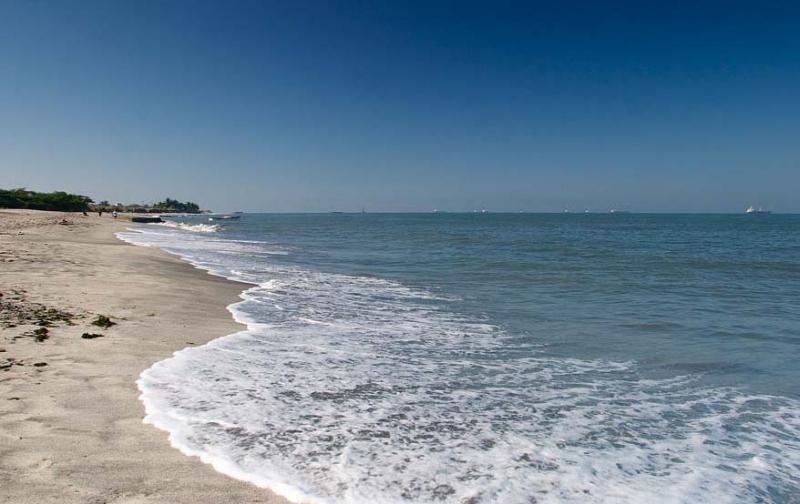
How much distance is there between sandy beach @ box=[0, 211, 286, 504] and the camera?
158 inches

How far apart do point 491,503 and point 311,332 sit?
6779 mm

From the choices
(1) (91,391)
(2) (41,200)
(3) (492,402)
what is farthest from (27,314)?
(2) (41,200)

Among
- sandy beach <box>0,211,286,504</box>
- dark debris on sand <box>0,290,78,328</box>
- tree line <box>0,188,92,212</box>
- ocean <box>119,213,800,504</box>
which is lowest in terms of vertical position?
ocean <box>119,213,800,504</box>

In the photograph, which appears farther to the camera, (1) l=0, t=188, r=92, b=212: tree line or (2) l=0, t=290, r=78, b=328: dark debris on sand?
(1) l=0, t=188, r=92, b=212: tree line

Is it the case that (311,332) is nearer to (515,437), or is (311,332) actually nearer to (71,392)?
(71,392)

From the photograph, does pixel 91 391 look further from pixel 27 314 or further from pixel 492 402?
pixel 492 402

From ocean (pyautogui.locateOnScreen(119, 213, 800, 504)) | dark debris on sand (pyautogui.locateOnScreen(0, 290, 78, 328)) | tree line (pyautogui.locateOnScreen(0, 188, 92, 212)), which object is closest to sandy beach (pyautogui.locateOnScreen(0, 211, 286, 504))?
dark debris on sand (pyautogui.locateOnScreen(0, 290, 78, 328))

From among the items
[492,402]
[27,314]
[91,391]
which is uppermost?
[27,314]

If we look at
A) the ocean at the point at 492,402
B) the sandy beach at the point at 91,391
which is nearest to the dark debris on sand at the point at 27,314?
the sandy beach at the point at 91,391

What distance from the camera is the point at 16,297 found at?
10820 millimetres

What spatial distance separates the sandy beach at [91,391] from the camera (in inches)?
158

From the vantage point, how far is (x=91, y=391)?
238 inches

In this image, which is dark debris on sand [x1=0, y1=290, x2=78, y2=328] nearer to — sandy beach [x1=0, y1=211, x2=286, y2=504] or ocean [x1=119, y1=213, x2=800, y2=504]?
sandy beach [x1=0, y1=211, x2=286, y2=504]

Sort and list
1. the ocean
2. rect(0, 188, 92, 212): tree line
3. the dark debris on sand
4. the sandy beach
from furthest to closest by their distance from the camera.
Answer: rect(0, 188, 92, 212): tree line
the dark debris on sand
the ocean
the sandy beach
